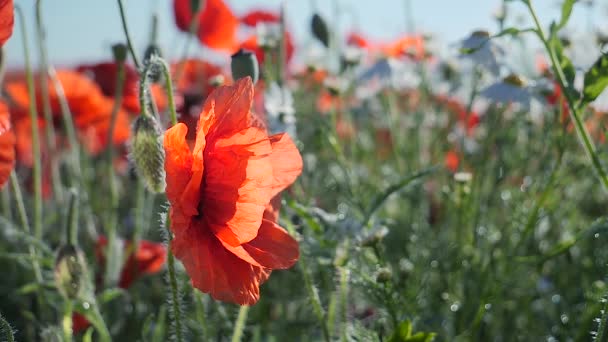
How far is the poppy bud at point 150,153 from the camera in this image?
62 cm

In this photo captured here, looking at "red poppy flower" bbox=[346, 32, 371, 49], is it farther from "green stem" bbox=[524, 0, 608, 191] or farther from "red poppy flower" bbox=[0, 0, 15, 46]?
"red poppy flower" bbox=[0, 0, 15, 46]

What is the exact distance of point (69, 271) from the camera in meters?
0.72

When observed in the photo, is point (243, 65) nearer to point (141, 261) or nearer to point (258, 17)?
point (141, 261)

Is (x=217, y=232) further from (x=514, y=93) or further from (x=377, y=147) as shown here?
(x=377, y=147)

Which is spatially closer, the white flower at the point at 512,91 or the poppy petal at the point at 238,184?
the poppy petal at the point at 238,184

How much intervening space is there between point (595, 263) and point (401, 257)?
34cm

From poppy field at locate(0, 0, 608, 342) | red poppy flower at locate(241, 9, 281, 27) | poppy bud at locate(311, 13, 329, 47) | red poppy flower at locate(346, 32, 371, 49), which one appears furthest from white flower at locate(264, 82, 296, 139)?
red poppy flower at locate(346, 32, 371, 49)

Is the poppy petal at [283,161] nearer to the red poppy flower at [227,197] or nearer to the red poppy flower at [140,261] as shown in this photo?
the red poppy flower at [227,197]

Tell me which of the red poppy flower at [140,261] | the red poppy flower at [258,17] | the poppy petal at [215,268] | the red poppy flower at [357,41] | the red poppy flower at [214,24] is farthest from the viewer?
the red poppy flower at [357,41]

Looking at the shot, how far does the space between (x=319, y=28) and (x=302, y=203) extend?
0.37m

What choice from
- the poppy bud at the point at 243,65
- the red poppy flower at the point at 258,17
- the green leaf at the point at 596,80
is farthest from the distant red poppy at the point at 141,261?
the red poppy flower at the point at 258,17

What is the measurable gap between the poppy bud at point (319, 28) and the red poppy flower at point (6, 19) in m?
0.65

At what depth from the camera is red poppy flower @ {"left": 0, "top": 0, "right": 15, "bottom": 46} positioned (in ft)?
1.86

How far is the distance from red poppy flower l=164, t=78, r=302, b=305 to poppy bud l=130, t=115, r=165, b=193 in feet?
0.14
